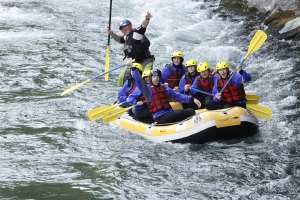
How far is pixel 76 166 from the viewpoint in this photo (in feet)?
30.3

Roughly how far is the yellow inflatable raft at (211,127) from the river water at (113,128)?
5.9 inches

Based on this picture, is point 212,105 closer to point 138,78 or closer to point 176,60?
point 138,78

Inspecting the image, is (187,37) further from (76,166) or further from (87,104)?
(76,166)

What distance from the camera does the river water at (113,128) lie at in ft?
27.5

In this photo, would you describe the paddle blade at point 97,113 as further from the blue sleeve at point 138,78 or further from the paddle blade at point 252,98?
the paddle blade at point 252,98

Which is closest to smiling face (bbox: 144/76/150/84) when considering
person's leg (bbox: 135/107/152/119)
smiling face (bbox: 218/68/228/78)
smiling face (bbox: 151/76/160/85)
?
smiling face (bbox: 151/76/160/85)

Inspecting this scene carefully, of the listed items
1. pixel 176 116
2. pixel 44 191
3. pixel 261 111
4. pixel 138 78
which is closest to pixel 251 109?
pixel 261 111

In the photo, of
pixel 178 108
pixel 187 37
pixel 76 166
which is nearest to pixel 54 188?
pixel 76 166

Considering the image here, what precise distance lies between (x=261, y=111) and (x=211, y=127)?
126 cm

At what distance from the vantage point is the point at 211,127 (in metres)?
9.46

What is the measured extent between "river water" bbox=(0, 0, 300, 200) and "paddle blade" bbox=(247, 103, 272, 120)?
0.33 metres

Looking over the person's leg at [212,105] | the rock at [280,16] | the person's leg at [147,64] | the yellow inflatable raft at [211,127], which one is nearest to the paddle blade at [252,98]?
the person's leg at [212,105]

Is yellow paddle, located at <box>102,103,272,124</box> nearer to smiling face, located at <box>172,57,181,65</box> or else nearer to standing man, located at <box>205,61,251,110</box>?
standing man, located at <box>205,61,251,110</box>

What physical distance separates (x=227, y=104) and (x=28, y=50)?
9.14 m
